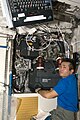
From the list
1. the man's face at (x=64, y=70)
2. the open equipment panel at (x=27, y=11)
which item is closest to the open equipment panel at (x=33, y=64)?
the man's face at (x=64, y=70)

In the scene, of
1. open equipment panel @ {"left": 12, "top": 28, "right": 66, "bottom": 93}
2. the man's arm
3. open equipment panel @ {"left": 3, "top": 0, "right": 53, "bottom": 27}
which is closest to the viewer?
open equipment panel @ {"left": 3, "top": 0, "right": 53, "bottom": 27}

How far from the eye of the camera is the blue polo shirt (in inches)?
87.4

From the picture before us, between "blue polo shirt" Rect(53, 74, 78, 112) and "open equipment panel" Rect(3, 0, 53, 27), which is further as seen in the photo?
"blue polo shirt" Rect(53, 74, 78, 112)

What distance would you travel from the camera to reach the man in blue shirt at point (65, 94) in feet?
7.27

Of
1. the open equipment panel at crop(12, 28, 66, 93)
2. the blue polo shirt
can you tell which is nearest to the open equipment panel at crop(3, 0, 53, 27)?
the open equipment panel at crop(12, 28, 66, 93)

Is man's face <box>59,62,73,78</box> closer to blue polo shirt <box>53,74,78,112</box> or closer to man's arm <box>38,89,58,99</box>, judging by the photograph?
blue polo shirt <box>53,74,78,112</box>

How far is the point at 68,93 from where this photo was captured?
2268 millimetres

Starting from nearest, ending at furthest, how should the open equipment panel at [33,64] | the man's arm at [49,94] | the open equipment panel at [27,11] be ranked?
the open equipment panel at [27,11] → the man's arm at [49,94] → the open equipment panel at [33,64]

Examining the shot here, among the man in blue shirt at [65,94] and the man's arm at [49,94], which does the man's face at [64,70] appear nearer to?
the man in blue shirt at [65,94]

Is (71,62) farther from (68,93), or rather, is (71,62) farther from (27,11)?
(27,11)

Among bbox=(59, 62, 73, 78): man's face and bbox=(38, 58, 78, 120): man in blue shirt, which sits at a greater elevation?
bbox=(59, 62, 73, 78): man's face

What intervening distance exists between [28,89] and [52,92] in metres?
0.29

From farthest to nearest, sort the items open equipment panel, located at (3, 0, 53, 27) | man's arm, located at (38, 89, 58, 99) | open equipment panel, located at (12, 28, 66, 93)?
open equipment panel, located at (12, 28, 66, 93), man's arm, located at (38, 89, 58, 99), open equipment panel, located at (3, 0, 53, 27)

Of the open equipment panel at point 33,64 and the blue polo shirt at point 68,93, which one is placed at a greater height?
the open equipment panel at point 33,64
